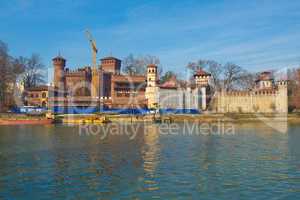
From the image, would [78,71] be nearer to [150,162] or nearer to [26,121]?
[26,121]

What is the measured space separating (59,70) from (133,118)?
38.9m

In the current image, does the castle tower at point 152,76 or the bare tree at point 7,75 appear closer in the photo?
the bare tree at point 7,75

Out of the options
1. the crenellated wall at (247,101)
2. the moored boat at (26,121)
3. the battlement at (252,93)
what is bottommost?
the moored boat at (26,121)

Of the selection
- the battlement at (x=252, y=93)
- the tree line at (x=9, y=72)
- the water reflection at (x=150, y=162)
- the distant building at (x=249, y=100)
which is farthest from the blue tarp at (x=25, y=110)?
the water reflection at (x=150, y=162)

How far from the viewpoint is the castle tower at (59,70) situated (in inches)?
3760

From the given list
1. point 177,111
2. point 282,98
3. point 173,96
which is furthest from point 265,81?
point 177,111

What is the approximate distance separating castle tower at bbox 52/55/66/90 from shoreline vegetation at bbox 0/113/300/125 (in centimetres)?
2764

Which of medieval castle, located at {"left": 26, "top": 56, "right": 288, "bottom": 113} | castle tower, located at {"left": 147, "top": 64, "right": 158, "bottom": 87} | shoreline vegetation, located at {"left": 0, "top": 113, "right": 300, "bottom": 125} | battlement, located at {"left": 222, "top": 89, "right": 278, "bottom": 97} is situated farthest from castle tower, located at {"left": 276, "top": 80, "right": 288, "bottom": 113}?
castle tower, located at {"left": 147, "top": 64, "right": 158, "bottom": 87}

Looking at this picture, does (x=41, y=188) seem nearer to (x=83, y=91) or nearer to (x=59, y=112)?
(x=59, y=112)

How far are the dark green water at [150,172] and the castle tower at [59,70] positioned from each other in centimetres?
6653

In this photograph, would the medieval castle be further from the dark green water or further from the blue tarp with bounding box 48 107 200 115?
the dark green water

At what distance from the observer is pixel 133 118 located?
6831 centimetres

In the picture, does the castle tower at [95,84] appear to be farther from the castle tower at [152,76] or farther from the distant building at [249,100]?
the distant building at [249,100]

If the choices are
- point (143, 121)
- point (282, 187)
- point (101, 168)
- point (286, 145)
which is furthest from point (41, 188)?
point (143, 121)
